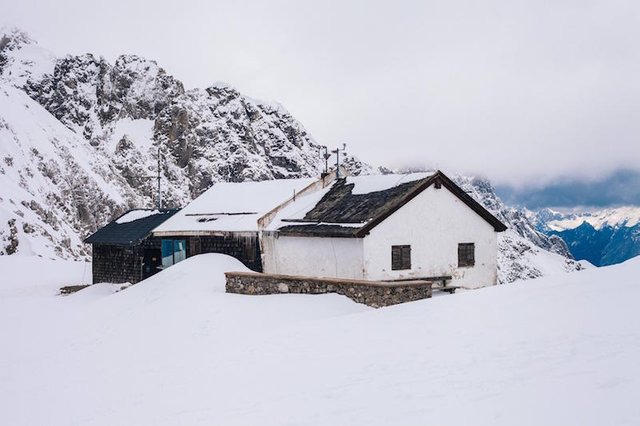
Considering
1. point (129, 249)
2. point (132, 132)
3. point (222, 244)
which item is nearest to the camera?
point (222, 244)

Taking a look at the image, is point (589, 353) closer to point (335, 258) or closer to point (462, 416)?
point (462, 416)

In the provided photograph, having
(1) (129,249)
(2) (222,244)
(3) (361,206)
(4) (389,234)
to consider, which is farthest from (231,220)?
(4) (389,234)

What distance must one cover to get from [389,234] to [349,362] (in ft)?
35.7

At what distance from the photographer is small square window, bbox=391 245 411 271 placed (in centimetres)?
2186

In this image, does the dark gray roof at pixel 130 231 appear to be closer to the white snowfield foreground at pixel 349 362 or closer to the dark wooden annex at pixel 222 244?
the dark wooden annex at pixel 222 244

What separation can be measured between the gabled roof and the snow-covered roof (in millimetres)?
1485

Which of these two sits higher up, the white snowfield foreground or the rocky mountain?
the rocky mountain

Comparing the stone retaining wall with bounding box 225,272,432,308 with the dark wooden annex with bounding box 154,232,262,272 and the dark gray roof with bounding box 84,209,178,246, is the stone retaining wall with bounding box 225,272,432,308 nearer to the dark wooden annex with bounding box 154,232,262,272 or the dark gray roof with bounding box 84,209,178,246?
the dark wooden annex with bounding box 154,232,262,272

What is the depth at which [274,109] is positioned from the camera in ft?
604

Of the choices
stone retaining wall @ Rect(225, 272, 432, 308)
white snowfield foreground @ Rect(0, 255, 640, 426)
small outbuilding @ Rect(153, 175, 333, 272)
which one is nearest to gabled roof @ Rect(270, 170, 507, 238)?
small outbuilding @ Rect(153, 175, 333, 272)

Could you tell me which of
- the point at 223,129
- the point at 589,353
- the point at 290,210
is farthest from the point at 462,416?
the point at 223,129

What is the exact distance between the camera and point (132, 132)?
478ft

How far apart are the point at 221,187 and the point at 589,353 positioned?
25473 mm

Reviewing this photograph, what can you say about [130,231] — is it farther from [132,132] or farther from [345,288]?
[132,132]
